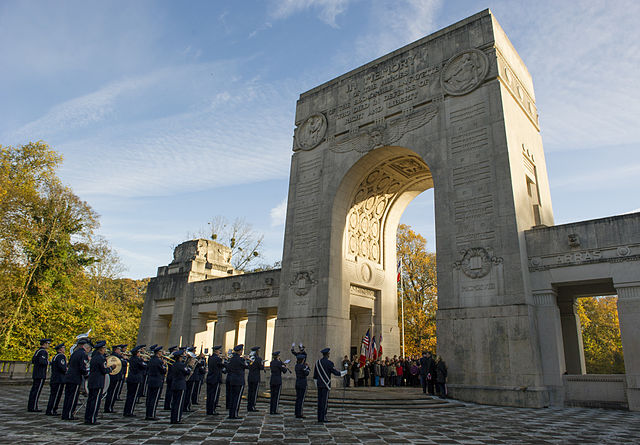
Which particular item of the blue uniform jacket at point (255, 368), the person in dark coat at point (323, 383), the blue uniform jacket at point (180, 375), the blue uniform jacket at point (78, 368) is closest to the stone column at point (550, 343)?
the person in dark coat at point (323, 383)

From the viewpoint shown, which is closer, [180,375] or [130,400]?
[180,375]

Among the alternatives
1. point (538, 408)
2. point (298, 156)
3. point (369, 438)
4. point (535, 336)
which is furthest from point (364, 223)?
point (369, 438)

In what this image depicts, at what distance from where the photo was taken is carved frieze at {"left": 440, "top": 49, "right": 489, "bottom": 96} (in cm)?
1647

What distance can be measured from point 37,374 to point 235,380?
15.5ft

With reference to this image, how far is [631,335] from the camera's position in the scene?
1241cm

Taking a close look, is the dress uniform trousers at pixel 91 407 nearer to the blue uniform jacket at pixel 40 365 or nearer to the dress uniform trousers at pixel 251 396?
the blue uniform jacket at pixel 40 365

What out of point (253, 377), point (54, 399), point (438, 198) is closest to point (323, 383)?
point (253, 377)

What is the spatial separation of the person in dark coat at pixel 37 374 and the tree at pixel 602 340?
36557mm

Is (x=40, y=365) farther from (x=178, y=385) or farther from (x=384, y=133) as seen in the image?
(x=384, y=133)

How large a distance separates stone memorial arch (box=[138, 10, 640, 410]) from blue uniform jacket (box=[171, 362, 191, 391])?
9013 millimetres

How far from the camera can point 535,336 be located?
13.5 metres

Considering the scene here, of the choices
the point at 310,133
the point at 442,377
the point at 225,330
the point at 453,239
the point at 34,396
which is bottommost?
the point at 34,396

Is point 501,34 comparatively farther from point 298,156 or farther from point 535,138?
point 298,156

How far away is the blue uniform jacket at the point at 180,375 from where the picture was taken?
344 inches
